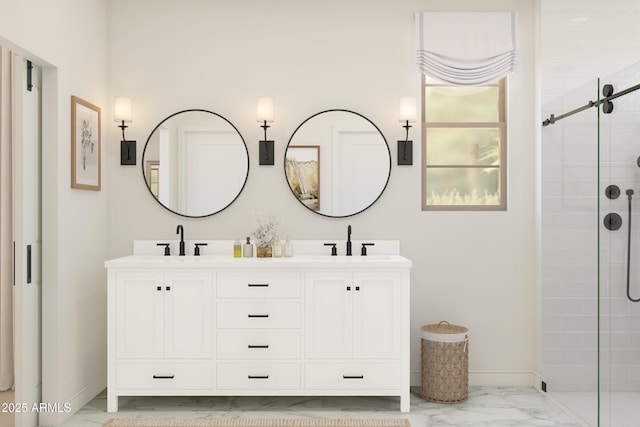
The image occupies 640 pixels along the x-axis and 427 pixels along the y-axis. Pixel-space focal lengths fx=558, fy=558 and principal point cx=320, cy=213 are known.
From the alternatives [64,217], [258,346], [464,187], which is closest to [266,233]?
[258,346]

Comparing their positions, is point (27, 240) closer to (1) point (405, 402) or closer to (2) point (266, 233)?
(2) point (266, 233)

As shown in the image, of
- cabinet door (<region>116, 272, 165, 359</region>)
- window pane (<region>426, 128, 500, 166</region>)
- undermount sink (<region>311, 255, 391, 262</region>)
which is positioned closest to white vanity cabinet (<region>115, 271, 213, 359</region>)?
cabinet door (<region>116, 272, 165, 359</region>)

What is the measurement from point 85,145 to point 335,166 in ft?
5.56

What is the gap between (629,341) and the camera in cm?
Result: 278

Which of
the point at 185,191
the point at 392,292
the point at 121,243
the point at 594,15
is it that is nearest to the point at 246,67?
the point at 185,191

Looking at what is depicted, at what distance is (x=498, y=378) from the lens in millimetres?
4047

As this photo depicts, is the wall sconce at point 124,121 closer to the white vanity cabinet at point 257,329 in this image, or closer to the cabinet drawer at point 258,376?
the white vanity cabinet at point 257,329

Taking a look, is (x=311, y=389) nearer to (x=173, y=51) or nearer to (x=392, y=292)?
(x=392, y=292)

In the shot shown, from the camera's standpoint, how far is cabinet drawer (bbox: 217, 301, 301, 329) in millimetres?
3467

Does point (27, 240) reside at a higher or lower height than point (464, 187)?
lower

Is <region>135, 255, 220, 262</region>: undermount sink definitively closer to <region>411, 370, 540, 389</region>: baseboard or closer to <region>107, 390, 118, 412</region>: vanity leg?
<region>107, 390, 118, 412</region>: vanity leg

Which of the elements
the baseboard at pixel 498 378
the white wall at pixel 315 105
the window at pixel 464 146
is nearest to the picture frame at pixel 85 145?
the white wall at pixel 315 105

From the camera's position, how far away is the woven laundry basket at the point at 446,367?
366cm

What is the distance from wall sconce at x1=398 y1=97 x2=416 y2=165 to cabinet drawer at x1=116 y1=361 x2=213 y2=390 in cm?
194
